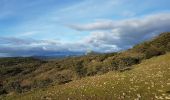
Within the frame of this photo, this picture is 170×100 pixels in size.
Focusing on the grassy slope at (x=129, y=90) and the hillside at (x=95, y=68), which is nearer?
the grassy slope at (x=129, y=90)

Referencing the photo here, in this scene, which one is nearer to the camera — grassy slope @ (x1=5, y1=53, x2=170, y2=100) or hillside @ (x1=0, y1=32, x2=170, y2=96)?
grassy slope @ (x1=5, y1=53, x2=170, y2=100)

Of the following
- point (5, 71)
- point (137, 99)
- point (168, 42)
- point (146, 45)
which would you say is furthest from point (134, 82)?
point (5, 71)

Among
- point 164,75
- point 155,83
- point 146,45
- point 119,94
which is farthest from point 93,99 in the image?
point 146,45

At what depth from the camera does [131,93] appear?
35.6 metres

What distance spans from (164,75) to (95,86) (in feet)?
27.0

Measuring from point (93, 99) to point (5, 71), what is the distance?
143136 mm

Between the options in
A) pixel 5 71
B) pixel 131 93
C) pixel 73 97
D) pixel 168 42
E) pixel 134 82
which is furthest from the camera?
pixel 5 71

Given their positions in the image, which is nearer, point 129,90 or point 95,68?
point 129,90

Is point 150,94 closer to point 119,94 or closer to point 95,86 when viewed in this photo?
point 119,94

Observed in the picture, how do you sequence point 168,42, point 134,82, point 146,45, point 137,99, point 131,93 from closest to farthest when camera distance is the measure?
point 137,99 < point 131,93 < point 134,82 < point 168,42 < point 146,45

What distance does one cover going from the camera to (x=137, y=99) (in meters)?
32.1

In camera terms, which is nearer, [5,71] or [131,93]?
[131,93]

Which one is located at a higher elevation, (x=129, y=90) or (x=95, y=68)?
(x=129, y=90)

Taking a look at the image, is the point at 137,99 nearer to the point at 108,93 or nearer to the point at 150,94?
the point at 150,94
